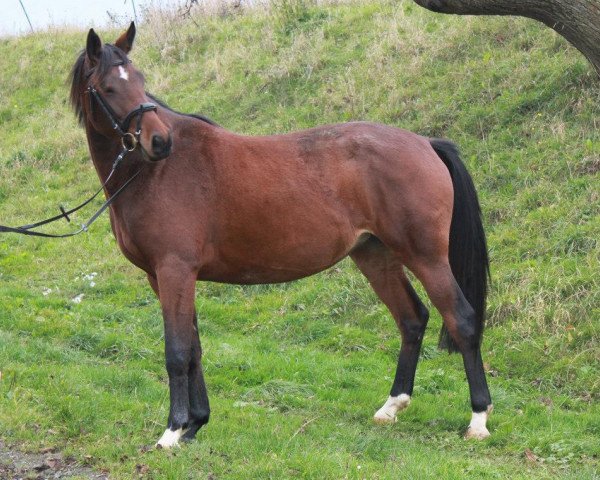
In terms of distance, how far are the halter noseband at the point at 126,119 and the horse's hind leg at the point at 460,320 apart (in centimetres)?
240

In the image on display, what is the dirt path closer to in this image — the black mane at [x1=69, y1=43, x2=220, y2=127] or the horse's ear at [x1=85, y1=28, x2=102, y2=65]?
the black mane at [x1=69, y1=43, x2=220, y2=127]

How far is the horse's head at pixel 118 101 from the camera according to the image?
5.82 metres

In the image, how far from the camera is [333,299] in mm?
9930

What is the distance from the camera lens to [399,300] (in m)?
7.24

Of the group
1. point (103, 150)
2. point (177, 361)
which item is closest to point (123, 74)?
point (103, 150)

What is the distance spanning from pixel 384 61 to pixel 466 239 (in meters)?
8.39

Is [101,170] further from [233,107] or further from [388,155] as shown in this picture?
[233,107]

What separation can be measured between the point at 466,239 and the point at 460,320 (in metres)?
0.86

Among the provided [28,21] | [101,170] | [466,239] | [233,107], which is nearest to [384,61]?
[233,107]

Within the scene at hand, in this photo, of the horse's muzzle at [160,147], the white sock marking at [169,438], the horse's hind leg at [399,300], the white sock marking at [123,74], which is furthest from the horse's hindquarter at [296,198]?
the white sock marking at [169,438]

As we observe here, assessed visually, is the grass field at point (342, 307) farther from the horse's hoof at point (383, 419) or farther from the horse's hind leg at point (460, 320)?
the horse's hind leg at point (460, 320)

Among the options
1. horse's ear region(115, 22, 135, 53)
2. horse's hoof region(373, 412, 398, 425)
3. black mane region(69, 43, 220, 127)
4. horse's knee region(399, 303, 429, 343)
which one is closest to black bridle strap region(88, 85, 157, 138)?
black mane region(69, 43, 220, 127)

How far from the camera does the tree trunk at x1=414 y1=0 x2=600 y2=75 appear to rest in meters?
5.99

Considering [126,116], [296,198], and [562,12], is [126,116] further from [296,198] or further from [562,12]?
[562,12]
